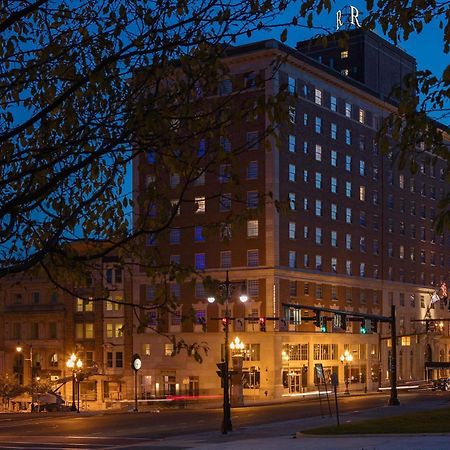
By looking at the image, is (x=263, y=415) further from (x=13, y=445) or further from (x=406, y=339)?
(x=406, y=339)

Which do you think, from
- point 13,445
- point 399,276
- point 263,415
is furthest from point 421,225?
point 13,445

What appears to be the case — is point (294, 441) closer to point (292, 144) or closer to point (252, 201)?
point (252, 201)

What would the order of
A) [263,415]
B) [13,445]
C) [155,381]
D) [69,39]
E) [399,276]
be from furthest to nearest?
1. [399,276]
2. [155,381]
3. [263,415]
4. [13,445]
5. [69,39]

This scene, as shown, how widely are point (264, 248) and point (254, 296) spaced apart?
15.8 ft

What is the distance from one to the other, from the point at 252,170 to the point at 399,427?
182ft

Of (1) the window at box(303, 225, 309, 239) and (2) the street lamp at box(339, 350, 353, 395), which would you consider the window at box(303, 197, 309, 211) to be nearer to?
(1) the window at box(303, 225, 309, 239)

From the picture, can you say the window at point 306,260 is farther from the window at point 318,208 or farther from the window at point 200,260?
the window at point 200,260

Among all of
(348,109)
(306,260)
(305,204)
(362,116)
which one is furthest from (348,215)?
(362,116)

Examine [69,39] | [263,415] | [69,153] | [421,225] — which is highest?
[421,225]

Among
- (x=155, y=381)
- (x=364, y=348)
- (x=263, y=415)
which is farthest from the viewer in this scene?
(x=364, y=348)

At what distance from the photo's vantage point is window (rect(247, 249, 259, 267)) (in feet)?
301

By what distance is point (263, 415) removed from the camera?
6222 cm

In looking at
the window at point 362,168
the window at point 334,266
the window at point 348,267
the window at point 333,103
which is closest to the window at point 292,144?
the window at point 333,103

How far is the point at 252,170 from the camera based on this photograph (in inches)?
3622
